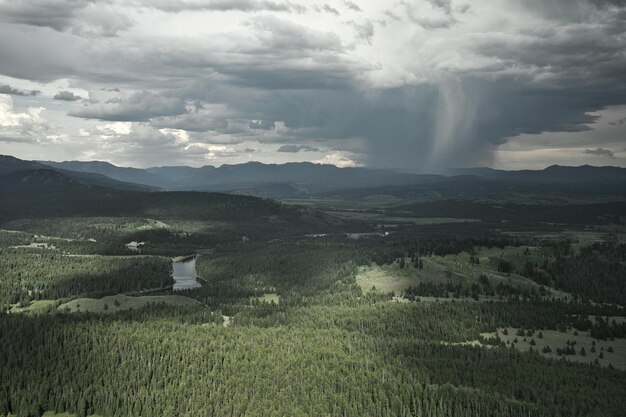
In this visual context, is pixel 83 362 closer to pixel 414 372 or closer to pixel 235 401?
pixel 235 401

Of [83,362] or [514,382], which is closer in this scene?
[514,382]

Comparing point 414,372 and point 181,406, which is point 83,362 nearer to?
point 181,406

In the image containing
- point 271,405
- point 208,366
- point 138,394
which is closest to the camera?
Result: point 271,405

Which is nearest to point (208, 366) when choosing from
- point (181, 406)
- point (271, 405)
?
point (181, 406)

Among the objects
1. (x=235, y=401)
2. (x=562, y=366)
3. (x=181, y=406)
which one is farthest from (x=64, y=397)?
(x=562, y=366)

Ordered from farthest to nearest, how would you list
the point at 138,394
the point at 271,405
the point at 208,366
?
1. the point at 208,366
2. the point at 138,394
3. the point at 271,405

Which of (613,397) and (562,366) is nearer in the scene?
(613,397)

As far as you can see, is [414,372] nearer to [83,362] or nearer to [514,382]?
[514,382]
